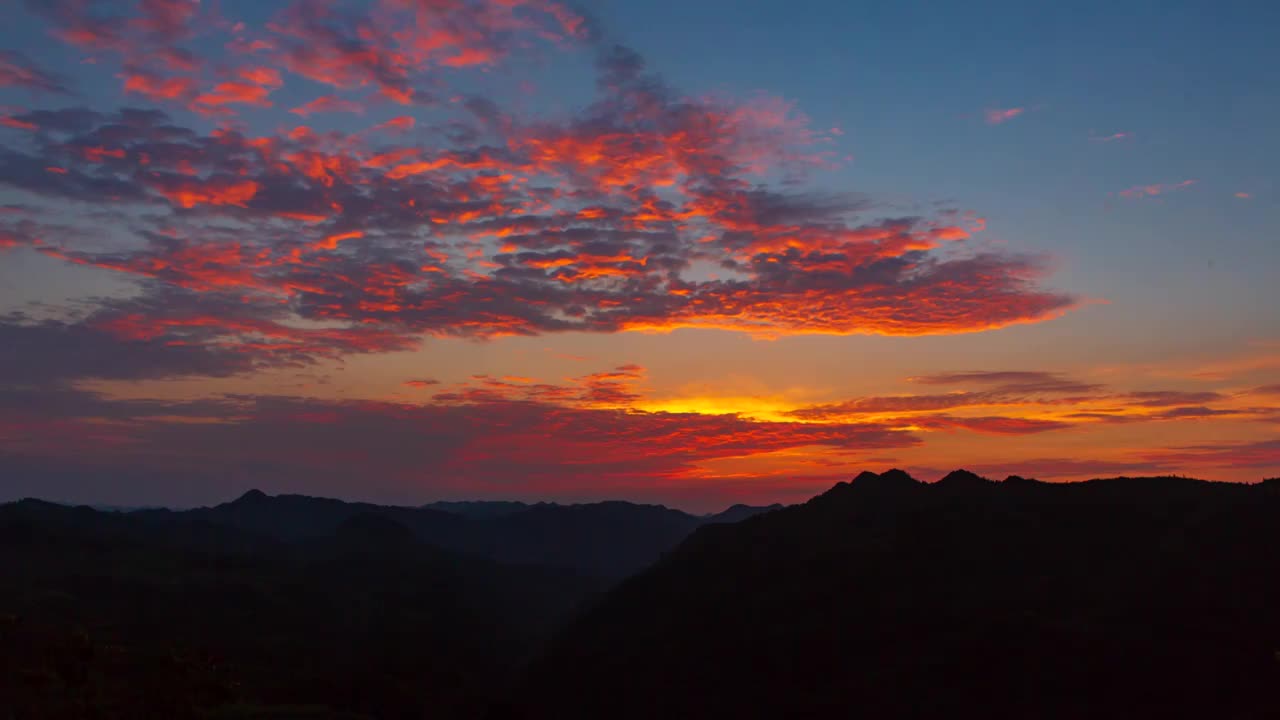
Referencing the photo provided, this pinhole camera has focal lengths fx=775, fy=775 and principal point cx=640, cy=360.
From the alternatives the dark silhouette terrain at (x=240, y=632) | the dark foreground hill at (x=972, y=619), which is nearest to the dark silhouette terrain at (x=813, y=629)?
the dark foreground hill at (x=972, y=619)

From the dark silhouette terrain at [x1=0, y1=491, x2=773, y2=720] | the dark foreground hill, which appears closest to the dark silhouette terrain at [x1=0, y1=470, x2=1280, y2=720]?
the dark foreground hill

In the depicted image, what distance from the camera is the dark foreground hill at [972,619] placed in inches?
2207

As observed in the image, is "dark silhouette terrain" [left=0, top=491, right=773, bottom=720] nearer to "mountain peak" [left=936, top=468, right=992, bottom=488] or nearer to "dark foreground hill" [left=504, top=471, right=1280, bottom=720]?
"dark foreground hill" [left=504, top=471, right=1280, bottom=720]

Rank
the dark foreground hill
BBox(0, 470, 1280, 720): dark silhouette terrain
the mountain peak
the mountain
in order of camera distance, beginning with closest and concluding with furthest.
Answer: the mountain, BBox(0, 470, 1280, 720): dark silhouette terrain, the dark foreground hill, the mountain peak

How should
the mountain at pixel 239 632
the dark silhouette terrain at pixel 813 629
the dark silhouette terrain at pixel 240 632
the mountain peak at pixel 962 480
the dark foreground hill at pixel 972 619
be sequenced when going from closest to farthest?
the mountain at pixel 239 632 < the dark silhouette terrain at pixel 240 632 < the dark silhouette terrain at pixel 813 629 < the dark foreground hill at pixel 972 619 < the mountain peak at pixel 962 480

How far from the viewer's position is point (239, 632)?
344 ft

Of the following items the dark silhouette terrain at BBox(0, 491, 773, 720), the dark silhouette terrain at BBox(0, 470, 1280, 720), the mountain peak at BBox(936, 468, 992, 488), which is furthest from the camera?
the mountain peak at BBox(936, 468, 992, 488)

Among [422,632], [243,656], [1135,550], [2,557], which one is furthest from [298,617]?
[1135,550]

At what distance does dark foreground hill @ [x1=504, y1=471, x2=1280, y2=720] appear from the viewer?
56062 millimetres

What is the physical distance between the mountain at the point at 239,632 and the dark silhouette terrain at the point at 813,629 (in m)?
0.46

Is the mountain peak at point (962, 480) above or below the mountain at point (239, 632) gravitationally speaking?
above

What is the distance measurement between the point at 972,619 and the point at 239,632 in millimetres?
92171

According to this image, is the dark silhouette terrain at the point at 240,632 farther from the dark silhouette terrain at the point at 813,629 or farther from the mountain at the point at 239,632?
the dark silhouette terrain at the point at 813,629

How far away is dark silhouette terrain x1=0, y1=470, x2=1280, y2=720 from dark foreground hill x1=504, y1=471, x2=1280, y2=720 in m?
0.27
